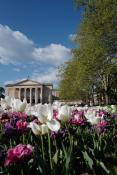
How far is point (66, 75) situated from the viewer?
56844 mm

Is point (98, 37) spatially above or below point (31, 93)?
below

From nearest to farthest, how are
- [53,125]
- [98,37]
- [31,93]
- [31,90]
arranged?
[53,125] < [98,37] < [31,93] < [31,90]

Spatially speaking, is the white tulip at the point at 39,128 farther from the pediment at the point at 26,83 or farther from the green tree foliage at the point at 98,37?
the pediment at the point at 26,83

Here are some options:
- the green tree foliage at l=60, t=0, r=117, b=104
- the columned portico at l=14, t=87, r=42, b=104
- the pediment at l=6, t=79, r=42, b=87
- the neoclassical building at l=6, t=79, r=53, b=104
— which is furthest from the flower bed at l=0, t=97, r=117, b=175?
the pediment at l=6, t=79, r=42, b=87

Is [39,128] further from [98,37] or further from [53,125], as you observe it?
[98,37]

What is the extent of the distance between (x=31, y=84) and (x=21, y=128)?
164717 millimetres

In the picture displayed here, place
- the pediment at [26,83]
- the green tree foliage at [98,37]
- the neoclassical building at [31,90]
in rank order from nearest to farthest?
the green tree foliage at [98,37] → the neoclassical building at [31,90] → the pediment at [26,83]

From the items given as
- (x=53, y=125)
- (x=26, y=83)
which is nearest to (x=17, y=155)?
(x=53, y=125)

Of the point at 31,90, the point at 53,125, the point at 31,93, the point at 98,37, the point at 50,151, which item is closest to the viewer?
the point at 53,125

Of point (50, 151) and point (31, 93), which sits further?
point (31, 93)

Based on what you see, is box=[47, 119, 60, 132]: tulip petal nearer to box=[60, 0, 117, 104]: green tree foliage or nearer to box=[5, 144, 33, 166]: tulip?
box=[5, 144, 33, 166]: tulip

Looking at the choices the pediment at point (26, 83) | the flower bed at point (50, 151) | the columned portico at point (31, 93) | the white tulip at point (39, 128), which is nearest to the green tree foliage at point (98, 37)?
the flower bed at point (50, 151)

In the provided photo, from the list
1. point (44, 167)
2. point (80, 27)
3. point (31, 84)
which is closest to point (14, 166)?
point (44, 167)

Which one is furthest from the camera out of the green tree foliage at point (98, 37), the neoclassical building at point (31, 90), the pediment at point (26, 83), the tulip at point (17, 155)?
the pediment at point (26, 83)
